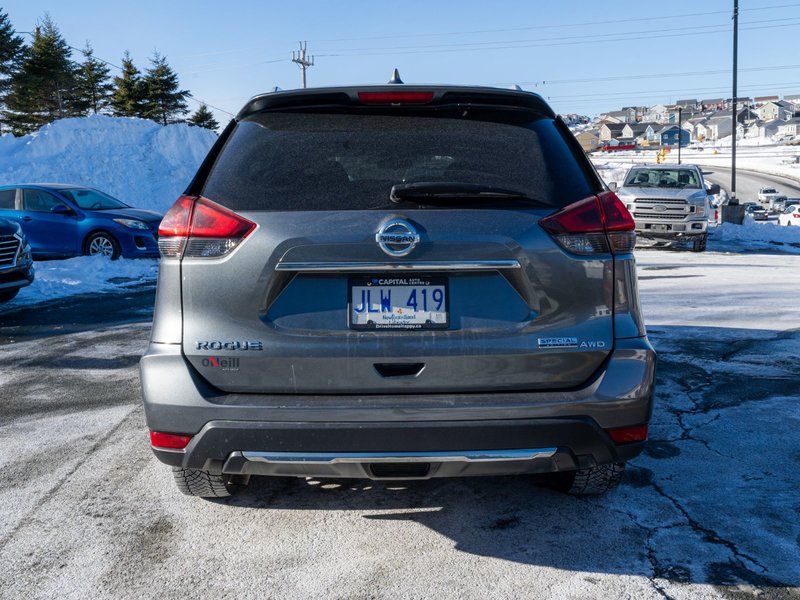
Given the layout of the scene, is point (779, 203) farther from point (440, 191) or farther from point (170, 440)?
point (170, 440)

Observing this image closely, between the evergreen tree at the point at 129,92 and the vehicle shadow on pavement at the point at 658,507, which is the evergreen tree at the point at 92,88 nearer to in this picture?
the evergreen tree at the point at 129,92

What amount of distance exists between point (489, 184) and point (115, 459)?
2652 mm

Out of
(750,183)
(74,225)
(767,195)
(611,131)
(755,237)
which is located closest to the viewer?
(74,225)

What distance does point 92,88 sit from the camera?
61.1m

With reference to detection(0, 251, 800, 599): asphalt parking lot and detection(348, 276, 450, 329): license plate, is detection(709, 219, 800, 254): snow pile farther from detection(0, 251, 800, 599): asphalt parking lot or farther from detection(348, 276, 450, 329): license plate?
detection(348, 276, 450, 329): license plate

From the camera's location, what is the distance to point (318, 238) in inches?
112

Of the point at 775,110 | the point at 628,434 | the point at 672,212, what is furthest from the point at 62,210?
the point at 775,110

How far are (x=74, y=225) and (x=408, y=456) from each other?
13.6m

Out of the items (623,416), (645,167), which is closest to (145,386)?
(623,416)

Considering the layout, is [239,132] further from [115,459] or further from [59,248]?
[59,248]

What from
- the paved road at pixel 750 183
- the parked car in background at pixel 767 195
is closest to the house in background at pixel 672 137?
the paved road at pixel 750 183

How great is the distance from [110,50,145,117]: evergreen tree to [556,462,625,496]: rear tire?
187 ft

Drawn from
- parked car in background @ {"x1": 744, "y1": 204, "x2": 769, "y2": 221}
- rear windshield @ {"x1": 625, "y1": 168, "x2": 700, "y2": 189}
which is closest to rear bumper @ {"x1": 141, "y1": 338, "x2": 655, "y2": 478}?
rear windshield @ {"x1": 625, "y1": 168, "x2": 700, "y2": 189}

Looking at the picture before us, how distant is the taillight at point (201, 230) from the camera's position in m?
2.93
